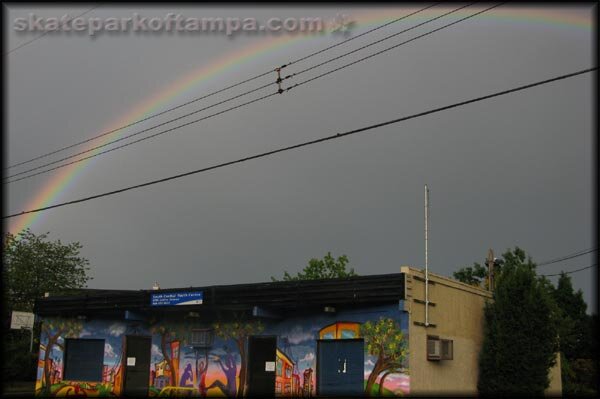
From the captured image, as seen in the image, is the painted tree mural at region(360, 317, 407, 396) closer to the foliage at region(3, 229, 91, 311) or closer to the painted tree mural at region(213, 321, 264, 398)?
the painted tree mural at region(213, 321, 264, 398)

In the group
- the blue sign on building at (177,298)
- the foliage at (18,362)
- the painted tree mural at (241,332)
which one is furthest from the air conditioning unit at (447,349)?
the foliage at (18,362)

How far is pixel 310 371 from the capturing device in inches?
813

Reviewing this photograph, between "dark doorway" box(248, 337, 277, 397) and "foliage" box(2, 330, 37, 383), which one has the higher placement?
"dark doorway" box(248, 337, 277, 397)

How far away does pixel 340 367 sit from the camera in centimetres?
2027

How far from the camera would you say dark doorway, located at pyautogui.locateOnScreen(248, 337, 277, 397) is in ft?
71.4

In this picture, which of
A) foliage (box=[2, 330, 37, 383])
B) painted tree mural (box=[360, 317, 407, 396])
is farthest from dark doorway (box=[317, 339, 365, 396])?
foliage (box=[2, 330, 37, 383])

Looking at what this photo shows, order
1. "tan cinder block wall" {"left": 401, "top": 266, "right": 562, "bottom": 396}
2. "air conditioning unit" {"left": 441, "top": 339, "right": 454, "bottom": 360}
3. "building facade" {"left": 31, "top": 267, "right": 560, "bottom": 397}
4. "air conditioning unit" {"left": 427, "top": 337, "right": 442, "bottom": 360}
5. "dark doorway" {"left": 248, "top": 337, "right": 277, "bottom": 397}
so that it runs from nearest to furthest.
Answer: "tan cinder block wall" {"left": 401, "top": 266, "right": 562, "bottom": 396} → "building facade" {"left": 31, "top": 267, "right": 560, "bottom": 397} → "air conditioning unit" {"left": 427, "top": 337, "right": 442, "bottom": 360} → "air conditioning unit" {"left": 441, "top": 339, "right": 454, "bottom": 360} → "dark doorway" {"left": 248, "top": 337, "right": 277, "bottom": 397}

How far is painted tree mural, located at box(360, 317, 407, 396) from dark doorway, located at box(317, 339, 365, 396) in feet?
1.38

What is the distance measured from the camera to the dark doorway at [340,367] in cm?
1986

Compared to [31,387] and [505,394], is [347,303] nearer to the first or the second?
[505,394]

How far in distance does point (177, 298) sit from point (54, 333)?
7269 millimetres

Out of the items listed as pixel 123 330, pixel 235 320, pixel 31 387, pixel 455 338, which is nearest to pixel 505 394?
pixel 455 338

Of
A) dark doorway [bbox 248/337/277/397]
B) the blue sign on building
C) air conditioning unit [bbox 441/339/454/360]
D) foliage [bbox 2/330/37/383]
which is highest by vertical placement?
the blue sign on building

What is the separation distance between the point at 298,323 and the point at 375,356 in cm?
311
